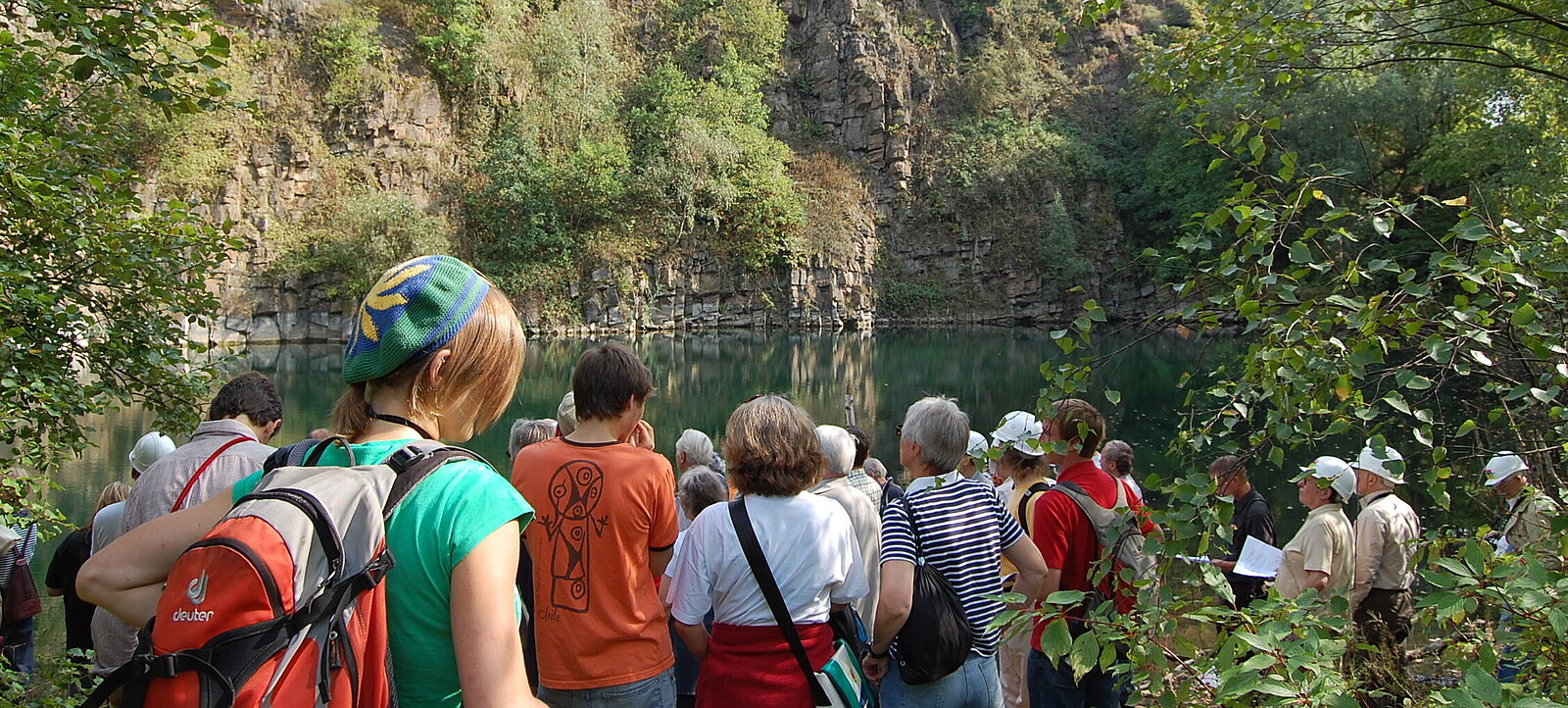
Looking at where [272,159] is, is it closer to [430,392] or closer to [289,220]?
[289,220]

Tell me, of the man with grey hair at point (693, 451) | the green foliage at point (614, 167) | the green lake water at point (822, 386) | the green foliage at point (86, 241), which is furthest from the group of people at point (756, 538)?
the green foliage at point (614, 167)

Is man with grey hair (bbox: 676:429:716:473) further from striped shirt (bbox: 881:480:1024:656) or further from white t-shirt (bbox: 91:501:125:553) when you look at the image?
white t-shirt (bbox: 91:501:125:553)

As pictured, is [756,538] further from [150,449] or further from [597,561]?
[150,449]

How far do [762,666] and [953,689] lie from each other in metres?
0.67

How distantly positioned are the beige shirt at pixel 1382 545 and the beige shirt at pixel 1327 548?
0.32ft

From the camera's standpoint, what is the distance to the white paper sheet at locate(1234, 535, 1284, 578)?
4.82m

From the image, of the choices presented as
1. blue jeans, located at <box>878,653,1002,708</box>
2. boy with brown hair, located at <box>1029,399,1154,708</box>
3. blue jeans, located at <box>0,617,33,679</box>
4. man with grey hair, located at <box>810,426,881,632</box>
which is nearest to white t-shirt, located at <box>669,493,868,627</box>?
man with grey hair, located at <box>810,426,881,632</box>

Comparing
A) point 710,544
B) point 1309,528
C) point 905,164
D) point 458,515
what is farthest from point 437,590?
point 905,164

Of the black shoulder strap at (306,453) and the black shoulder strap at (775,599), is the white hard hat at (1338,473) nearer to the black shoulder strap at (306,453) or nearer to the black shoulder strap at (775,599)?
the black shoulder strap at (775,599)

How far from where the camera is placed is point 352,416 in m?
1.31

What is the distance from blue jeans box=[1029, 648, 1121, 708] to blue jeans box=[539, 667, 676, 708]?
1.38m

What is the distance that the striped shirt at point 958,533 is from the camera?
2764mm

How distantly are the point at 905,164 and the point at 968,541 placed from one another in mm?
41183

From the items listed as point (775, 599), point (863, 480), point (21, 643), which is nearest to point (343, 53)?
point (21, 643)
